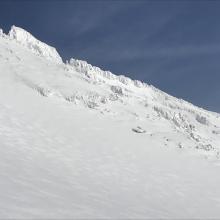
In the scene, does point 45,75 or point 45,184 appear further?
point 45,75

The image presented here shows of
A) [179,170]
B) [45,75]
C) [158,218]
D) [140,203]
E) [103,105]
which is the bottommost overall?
[158,218]

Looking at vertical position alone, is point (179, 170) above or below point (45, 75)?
below

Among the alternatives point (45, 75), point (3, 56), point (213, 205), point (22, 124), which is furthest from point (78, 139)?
point (3, 56)

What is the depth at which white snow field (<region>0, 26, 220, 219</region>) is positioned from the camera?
1844 cm

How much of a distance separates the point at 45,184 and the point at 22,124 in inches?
570

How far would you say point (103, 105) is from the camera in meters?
48.8

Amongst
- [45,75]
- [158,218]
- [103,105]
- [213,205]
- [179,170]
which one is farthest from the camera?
[45,75]

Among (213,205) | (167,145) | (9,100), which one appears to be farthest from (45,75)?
(213,205)

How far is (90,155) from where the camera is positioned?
31.5 meters

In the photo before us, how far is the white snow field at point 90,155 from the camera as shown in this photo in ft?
60.5

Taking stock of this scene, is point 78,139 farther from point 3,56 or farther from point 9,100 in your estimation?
point 3,56

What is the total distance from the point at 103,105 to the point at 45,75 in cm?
1007

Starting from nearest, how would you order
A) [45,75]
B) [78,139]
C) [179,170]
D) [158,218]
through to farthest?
[158,218], [179,170], [78,139], [45,75]

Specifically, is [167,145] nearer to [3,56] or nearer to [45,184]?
[45,184]
